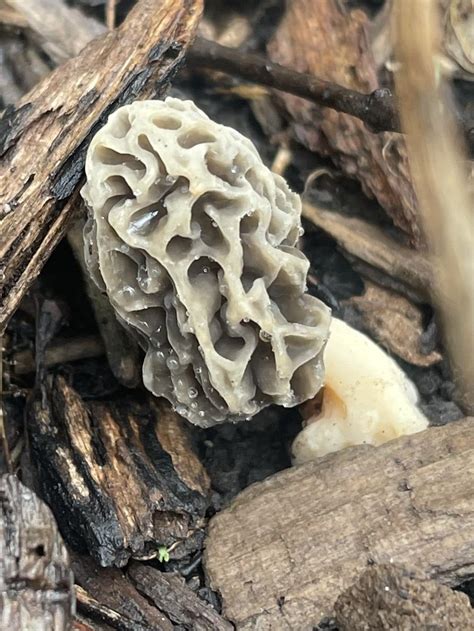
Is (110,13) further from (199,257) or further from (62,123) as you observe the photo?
(199,257)

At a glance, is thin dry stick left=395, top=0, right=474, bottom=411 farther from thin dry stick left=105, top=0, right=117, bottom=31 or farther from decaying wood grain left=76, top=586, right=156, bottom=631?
thin dry stick left=105, top=0, right=117, bottom=31

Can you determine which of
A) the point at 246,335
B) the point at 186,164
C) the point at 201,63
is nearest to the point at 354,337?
the point at 246,335

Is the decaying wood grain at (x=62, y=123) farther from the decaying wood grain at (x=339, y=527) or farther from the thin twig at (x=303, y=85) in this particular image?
the decaying wood grain at (x=339, y=527)

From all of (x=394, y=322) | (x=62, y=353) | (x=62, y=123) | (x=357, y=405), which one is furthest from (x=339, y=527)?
(x=62, y=123)

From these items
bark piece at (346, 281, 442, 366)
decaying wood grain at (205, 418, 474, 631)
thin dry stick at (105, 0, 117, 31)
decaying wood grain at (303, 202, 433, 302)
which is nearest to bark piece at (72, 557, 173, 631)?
decaying wood grain at (205, 418, 474, 631)

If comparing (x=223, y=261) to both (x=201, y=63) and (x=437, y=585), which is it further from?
(x=201, y=63)

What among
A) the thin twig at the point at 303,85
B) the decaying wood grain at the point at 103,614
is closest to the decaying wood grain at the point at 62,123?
the thin twig at the point at 303,85
